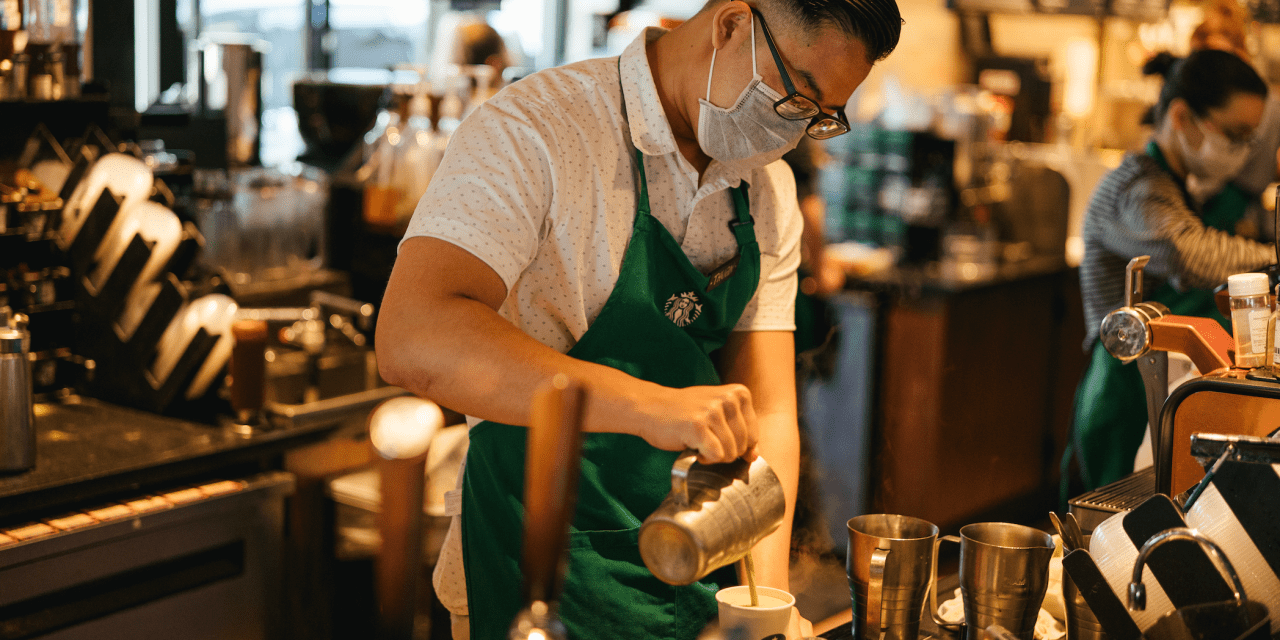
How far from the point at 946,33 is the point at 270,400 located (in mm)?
4938

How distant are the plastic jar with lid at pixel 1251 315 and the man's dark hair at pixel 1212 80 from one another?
59.1 inches

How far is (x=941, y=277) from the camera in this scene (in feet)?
14.5

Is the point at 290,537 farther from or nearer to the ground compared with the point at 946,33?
nearer to the ground

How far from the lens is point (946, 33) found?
638cm

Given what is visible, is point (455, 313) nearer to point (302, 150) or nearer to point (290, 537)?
point (290, 537)

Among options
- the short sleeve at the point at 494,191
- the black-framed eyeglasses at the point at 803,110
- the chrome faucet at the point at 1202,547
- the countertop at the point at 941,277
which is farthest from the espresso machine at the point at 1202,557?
the countertop at the point at 941,277

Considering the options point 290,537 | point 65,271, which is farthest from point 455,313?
point 65,271

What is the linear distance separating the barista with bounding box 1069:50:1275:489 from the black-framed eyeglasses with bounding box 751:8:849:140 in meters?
1.43

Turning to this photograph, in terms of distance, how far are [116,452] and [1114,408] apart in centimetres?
Result: 222

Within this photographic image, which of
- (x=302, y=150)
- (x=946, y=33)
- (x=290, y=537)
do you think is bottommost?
(x=290, y=537)

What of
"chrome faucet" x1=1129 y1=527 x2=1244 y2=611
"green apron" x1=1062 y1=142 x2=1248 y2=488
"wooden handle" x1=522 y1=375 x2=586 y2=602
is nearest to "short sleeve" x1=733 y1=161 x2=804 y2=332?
"chrome faucet" x1=1129 y1=527 x2=1244 y2=611

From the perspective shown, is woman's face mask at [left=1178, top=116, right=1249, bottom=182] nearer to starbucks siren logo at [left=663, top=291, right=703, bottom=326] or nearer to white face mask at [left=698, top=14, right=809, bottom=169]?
white face mask at [left=698, top=14, right=809, bottom=169]

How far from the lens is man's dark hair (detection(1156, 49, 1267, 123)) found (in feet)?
8.58

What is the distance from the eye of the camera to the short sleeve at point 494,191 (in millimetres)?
1186
